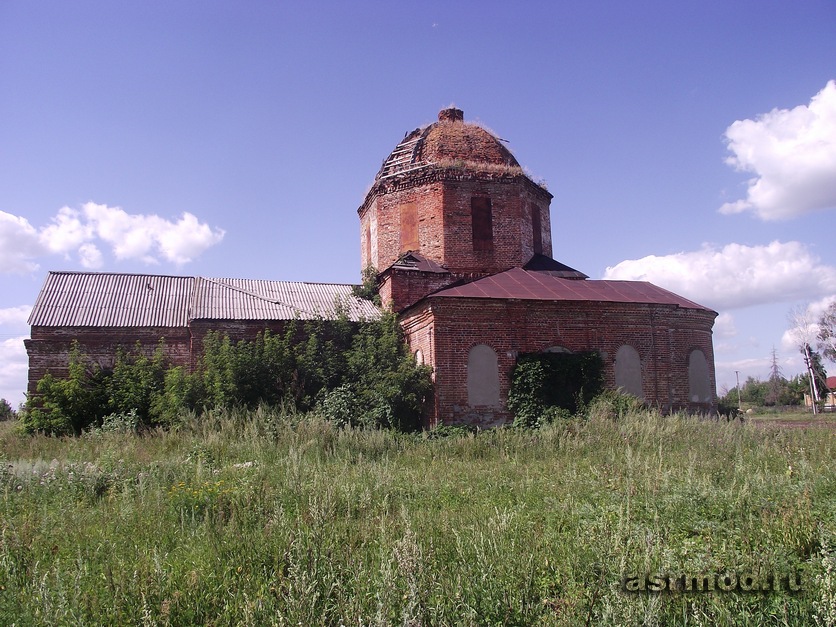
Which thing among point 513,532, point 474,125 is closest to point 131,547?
point 513,532

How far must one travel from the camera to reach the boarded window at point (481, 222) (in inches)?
754

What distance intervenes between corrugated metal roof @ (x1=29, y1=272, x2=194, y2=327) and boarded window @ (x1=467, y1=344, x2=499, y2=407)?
8.46 metres

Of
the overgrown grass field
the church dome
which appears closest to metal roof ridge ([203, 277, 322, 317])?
the church dome

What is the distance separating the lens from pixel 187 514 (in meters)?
6.00

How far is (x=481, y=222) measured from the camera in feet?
63.3

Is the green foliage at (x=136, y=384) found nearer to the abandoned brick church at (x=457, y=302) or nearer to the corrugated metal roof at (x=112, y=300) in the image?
the abandoned brick church at (x=457, y=302)

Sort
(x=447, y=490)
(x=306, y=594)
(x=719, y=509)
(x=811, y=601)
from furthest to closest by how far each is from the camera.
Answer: (x=447, y=490)
(x=719, y=509)
(x=811, y=601)
(x=306, y=594)

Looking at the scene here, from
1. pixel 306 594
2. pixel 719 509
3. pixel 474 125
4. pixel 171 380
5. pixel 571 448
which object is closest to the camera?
pixel 306 594

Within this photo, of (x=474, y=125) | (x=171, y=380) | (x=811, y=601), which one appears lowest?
(x=811, y=601)

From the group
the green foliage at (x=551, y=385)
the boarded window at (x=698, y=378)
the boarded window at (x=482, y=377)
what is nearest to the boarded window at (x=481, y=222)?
the boarded window at (x=482, y=377)

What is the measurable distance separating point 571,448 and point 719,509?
4.81m

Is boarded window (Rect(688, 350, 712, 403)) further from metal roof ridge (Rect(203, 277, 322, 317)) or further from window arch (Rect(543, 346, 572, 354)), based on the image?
metal roof ridge (Rect(203, 277, 322, 317))

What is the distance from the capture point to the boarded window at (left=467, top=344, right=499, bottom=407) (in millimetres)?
15203

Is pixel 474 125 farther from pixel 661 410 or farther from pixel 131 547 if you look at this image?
pixel 131 547
